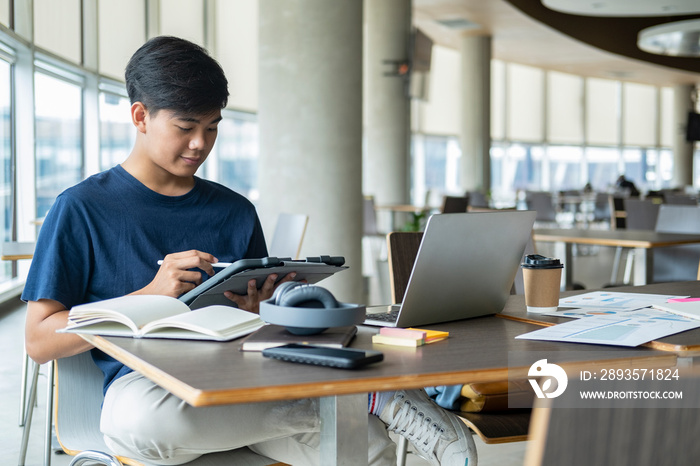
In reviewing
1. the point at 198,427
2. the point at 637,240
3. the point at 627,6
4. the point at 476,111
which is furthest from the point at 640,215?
the point at 476,111

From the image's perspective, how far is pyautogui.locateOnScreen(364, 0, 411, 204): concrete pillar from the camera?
27.1ft

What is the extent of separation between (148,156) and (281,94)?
264cm

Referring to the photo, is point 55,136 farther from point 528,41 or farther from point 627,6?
point 528,41

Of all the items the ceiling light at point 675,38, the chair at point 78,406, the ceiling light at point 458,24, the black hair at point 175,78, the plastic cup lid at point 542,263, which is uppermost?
the ceiling light at point 458,24

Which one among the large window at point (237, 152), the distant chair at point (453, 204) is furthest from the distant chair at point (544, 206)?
the large window at point (237, 152)

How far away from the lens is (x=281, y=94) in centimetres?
414

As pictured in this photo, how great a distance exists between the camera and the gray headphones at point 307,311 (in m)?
1.08

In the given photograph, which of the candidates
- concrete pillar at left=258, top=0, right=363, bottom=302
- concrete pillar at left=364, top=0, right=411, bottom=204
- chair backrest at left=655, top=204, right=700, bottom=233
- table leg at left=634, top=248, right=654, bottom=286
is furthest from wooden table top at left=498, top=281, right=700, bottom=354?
concrete pillar at left=364, top=0, right=411, bottom=204

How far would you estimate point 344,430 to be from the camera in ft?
3.24

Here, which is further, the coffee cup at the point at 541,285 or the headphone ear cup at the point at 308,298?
the coffee cup at the point at 541,285

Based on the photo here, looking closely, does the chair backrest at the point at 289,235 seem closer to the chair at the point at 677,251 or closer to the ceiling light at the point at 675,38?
the chair at the point at 677,251

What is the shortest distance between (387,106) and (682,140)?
41.3ft

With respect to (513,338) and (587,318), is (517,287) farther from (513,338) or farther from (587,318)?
(513,338)

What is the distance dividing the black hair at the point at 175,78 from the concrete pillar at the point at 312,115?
2.62 m
